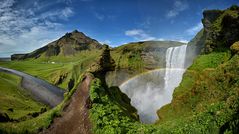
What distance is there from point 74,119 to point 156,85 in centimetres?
6204

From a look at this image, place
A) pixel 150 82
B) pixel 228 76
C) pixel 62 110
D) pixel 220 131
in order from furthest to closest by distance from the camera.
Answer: pixel 150 82 → pixel 62 110 → pixel 228 76 → pixel 220 131

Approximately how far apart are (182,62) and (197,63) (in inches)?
1556

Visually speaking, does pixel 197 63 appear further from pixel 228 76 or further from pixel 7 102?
pixel 7 102

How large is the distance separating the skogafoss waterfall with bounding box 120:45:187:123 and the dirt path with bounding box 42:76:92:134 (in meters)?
40.1

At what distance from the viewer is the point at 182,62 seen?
7744 cm

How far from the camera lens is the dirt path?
27.4 meters

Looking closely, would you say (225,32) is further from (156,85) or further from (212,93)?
(156,85)

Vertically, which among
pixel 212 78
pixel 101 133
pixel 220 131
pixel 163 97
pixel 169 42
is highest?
pixel 169 42

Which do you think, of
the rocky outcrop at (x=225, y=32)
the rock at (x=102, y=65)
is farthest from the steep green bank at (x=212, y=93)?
the rock at (x=102, y=65)

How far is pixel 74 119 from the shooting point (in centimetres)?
2944

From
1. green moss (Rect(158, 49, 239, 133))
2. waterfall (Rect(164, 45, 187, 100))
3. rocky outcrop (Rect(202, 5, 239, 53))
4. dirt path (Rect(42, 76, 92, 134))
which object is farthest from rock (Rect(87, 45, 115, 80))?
waterfall (Rect(164, 45, 187, 100))

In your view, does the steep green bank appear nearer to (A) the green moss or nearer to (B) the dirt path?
(A) the green moss

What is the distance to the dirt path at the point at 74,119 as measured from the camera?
89.8ft

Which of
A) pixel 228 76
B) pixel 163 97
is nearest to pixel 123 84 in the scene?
pixel 163 97
